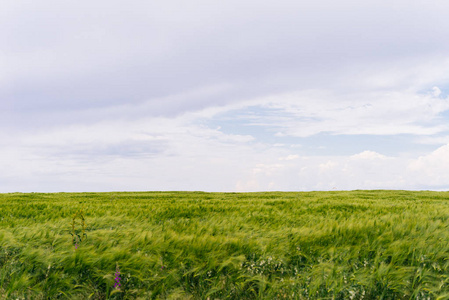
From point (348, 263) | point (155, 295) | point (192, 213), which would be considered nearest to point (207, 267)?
point (155, 295)

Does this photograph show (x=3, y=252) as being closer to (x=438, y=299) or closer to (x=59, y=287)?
(x=59, y=287)

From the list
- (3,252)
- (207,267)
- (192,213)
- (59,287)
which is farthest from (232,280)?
(192,213)

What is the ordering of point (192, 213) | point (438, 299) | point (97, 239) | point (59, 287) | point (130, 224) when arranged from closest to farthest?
point (438, 299)
point (59, 287)
point (97, 239)
point (130, 224)
point (192, 213)

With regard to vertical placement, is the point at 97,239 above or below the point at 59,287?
above

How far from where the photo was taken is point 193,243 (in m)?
4.29

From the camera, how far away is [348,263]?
414 cm

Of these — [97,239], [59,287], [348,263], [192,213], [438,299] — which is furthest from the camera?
[192,213]

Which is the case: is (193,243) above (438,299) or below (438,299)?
above

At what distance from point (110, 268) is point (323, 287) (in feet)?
9.12

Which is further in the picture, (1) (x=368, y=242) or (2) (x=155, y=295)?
(1) (x=368, y=242)

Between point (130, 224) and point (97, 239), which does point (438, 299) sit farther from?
point (130, 224)

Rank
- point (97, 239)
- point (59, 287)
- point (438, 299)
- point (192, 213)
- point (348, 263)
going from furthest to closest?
1. point (192, 213)
2. point (97, 239)
3. point (348, 263)
4. point (59, 287)
5. point (438, 299)

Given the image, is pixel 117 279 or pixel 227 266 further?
pixel 227 266

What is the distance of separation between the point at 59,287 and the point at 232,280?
2.17 meters
